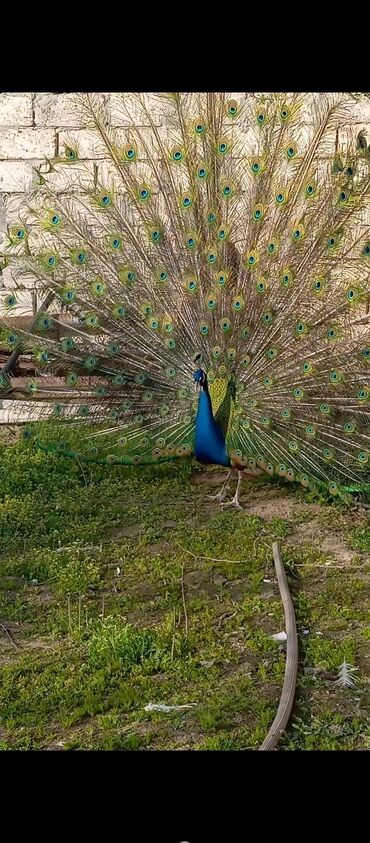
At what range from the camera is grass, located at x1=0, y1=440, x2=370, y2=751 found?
3090 mm

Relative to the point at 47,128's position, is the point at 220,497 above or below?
below

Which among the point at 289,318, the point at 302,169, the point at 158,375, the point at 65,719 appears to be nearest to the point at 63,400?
the point at 158,375

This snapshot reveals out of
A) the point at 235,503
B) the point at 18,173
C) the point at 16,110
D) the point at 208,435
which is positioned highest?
the point at 16,110

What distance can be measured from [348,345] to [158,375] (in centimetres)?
97

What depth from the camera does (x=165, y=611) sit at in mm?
3820

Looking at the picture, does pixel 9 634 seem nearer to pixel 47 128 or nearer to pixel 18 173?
pixel 18 173

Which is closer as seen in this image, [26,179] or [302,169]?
[302,169]

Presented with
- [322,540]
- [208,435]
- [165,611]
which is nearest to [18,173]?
[208,435]

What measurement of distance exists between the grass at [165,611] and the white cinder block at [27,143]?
7.23 ft

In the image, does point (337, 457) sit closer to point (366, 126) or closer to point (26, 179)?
point (366, 126)

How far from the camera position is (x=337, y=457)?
4.70 metres

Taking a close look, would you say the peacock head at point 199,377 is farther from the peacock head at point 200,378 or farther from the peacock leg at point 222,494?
the peacock leg at point 222,494

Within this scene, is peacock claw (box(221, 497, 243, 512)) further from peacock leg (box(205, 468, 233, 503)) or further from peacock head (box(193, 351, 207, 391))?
peacock head (box(193, 351, 207, 391))

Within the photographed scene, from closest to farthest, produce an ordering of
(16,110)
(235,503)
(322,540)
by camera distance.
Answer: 1. (322,540)
2. (235,503)
3. (16,110)
